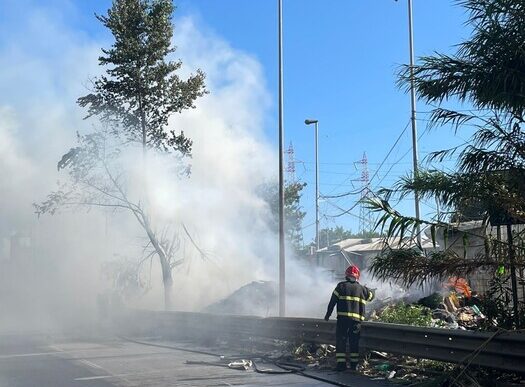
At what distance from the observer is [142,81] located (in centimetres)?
2167

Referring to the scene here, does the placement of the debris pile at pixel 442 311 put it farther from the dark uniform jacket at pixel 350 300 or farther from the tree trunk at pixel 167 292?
the tree trunk at pixel 167 292

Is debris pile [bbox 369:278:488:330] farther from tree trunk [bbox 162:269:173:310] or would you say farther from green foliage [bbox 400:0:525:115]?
tree trunk [bbox 162:269:173:310]

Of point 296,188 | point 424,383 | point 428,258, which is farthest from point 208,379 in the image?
point 296,188

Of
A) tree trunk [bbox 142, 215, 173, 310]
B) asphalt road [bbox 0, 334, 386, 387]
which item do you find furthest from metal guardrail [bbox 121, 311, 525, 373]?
tree trunk [bbox 142, 215, 173, 310]

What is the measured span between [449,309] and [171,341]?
270 inches

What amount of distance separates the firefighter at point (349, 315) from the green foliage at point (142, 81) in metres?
13.3

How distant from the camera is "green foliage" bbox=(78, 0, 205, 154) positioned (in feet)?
70.6

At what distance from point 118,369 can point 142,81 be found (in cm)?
1323

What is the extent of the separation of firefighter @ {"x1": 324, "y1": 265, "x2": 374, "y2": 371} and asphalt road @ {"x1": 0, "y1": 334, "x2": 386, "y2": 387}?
470 mm

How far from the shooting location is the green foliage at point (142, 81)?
21516 mm

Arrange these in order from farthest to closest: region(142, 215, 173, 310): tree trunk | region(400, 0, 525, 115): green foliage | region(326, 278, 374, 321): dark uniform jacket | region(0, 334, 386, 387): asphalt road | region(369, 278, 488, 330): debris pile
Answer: region(142, 215, 173, 310): tree trunk < region(369, 278, 488, 330): debris pile < region(326, 278, 374, 321): dark uniform jacket < region(0, 334, 386, 387): asphalt road < region(400, 0, 525, 115): green foliage

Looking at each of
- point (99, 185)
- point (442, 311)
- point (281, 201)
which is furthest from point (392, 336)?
point (99, 185)

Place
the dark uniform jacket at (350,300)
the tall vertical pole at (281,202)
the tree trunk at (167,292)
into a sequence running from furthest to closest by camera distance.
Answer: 1. the tree trunk at (167,292)
2. the tall vertical pole at (281,202)
3. the dark uniform jacket at (350,300)

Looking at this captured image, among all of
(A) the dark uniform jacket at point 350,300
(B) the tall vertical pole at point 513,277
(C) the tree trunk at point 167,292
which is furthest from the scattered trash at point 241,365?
(C) the tree trunk at point 167,292
